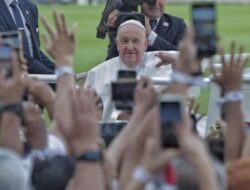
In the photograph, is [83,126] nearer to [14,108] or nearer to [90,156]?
[90,156]

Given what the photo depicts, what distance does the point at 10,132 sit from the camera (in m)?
3.96

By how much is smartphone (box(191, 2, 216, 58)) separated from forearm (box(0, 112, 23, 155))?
0.75 meters

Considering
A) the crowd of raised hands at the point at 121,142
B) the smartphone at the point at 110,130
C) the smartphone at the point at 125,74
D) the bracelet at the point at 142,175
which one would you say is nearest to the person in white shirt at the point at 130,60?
the smartphone at the point at 110,130

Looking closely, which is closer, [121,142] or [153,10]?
[121,142]

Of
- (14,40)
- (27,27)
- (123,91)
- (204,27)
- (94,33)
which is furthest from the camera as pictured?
(94,33)

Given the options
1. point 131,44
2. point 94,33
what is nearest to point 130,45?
→ point 131,44

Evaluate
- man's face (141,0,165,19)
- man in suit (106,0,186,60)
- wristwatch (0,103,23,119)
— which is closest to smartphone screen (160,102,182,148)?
wristwatch (0,103,23,119)

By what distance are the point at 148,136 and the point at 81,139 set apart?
0.27 m

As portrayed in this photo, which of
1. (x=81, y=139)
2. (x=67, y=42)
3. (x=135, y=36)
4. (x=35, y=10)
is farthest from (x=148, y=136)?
(x=35, y=10)

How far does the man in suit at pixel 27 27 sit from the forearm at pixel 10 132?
3.28 meters

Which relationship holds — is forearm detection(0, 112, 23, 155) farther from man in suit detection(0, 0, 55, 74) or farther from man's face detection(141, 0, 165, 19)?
man's face detection(141, 0, 165, 19)

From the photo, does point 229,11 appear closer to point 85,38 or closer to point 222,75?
point 85,38

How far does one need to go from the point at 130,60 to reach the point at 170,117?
12.9ft

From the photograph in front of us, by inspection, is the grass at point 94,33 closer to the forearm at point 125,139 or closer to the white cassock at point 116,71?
the white cassock at point 116,71
